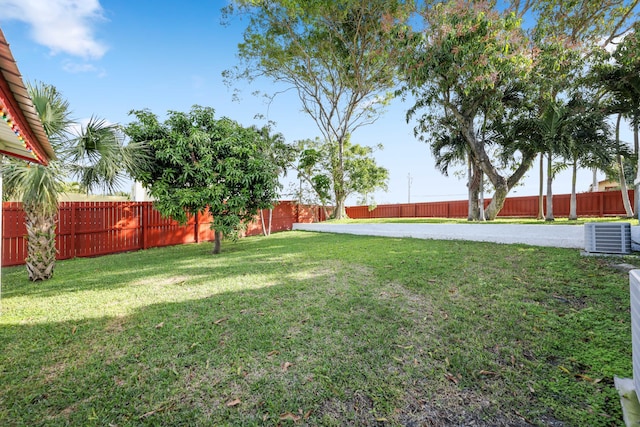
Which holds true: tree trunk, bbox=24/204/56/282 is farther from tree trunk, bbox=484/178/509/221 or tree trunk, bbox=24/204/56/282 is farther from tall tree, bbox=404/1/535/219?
tree trunk, bbox=484/178/509/221

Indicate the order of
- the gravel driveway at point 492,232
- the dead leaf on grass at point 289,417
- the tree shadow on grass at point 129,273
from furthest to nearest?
the gravel driveway at point 492,232
the tree shadow on grass at point 129,273
the dead leaf on grass at point 289,417

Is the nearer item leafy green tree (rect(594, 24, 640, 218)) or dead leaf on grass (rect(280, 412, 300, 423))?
dead leaf on grass (rect(280, 412, 300, 423))

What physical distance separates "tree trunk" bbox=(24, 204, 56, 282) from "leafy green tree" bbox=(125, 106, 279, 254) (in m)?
2.03

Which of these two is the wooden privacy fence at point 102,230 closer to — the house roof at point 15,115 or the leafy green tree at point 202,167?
the leafy green tree at point 202,167

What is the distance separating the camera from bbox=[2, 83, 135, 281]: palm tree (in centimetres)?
458

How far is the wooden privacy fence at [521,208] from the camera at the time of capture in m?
13.4

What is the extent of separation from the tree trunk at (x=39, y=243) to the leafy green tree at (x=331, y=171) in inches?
466

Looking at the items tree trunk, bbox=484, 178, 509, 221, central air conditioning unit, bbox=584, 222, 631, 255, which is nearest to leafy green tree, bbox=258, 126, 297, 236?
tree trunk, bbox=484, 178, 509, 221

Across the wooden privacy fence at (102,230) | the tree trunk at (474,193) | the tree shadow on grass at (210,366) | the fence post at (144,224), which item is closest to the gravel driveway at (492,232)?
the tree trunk at (474,193)

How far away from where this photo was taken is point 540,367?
89.4 inches

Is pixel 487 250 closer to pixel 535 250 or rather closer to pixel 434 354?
pixel 535 250

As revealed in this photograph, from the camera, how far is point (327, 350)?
2.55m

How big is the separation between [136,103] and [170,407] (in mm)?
7565

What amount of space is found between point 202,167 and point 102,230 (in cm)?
490
